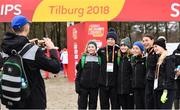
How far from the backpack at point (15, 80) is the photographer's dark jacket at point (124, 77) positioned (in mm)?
3469

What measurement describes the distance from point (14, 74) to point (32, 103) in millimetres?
364

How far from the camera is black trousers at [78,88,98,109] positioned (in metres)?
7.80

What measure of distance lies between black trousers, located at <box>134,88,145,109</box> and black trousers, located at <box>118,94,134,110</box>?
0.74 ft

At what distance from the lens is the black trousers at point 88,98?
7805 mm

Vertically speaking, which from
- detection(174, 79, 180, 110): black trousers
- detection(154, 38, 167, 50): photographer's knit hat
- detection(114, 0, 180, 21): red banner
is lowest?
detection(174, 79, 180, 110): black trousers

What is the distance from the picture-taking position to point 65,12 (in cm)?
1433

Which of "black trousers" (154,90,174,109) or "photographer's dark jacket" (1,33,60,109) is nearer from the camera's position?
"photographer's dark jacket" (1,33,60,109)

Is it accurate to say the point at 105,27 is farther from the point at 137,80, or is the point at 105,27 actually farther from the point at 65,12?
the point at 137,80

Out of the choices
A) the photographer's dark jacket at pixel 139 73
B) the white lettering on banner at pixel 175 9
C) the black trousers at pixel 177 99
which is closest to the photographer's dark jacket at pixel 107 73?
the photographer's dark jacket at pixel 139 73

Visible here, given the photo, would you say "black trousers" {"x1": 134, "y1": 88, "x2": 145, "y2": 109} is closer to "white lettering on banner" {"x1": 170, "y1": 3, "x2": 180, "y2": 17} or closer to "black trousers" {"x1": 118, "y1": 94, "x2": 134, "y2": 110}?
"black trousers" {"x1": 118, "y1": 94, "x2": 134, "y2": 110}

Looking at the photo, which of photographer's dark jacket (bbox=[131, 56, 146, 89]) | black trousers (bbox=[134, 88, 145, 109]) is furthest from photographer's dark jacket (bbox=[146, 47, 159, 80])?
black trousers (bbox=[134, 88, 145, 109])

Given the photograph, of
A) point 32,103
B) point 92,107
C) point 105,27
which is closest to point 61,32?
point 105,27

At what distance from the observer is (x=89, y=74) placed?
305 inches

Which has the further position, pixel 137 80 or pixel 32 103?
pixel 137 80
